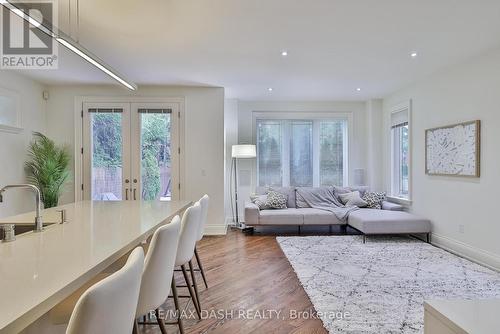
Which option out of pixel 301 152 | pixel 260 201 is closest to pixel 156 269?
pixel 260 201

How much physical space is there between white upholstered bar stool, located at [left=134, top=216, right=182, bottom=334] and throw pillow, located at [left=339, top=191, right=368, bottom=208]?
15.8 feet

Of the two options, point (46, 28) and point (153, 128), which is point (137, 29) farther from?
point (153, 128)

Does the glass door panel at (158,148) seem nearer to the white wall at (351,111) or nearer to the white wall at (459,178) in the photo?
the white wall at (351,111)

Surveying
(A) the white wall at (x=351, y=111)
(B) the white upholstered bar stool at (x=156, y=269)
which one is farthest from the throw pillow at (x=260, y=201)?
(B) the white upholstered bar stool at (x=156, y=269)

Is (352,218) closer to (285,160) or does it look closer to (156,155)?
(285,160)

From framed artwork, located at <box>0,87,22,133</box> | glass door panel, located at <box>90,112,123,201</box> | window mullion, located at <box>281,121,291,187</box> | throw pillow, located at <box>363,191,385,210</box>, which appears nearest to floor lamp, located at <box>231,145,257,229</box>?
window mullion, located at <box>281,121,291,187</box>

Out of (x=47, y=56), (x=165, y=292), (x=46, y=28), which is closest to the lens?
(x=165, y=292)

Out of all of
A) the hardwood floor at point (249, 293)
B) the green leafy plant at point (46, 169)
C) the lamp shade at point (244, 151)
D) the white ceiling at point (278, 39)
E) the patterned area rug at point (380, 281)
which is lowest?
the hardwood floor at point (249, 293)

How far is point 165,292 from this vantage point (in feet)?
5.32

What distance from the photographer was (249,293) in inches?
118

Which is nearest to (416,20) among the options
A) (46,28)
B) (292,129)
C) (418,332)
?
(418,332)

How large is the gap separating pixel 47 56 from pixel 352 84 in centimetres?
454
